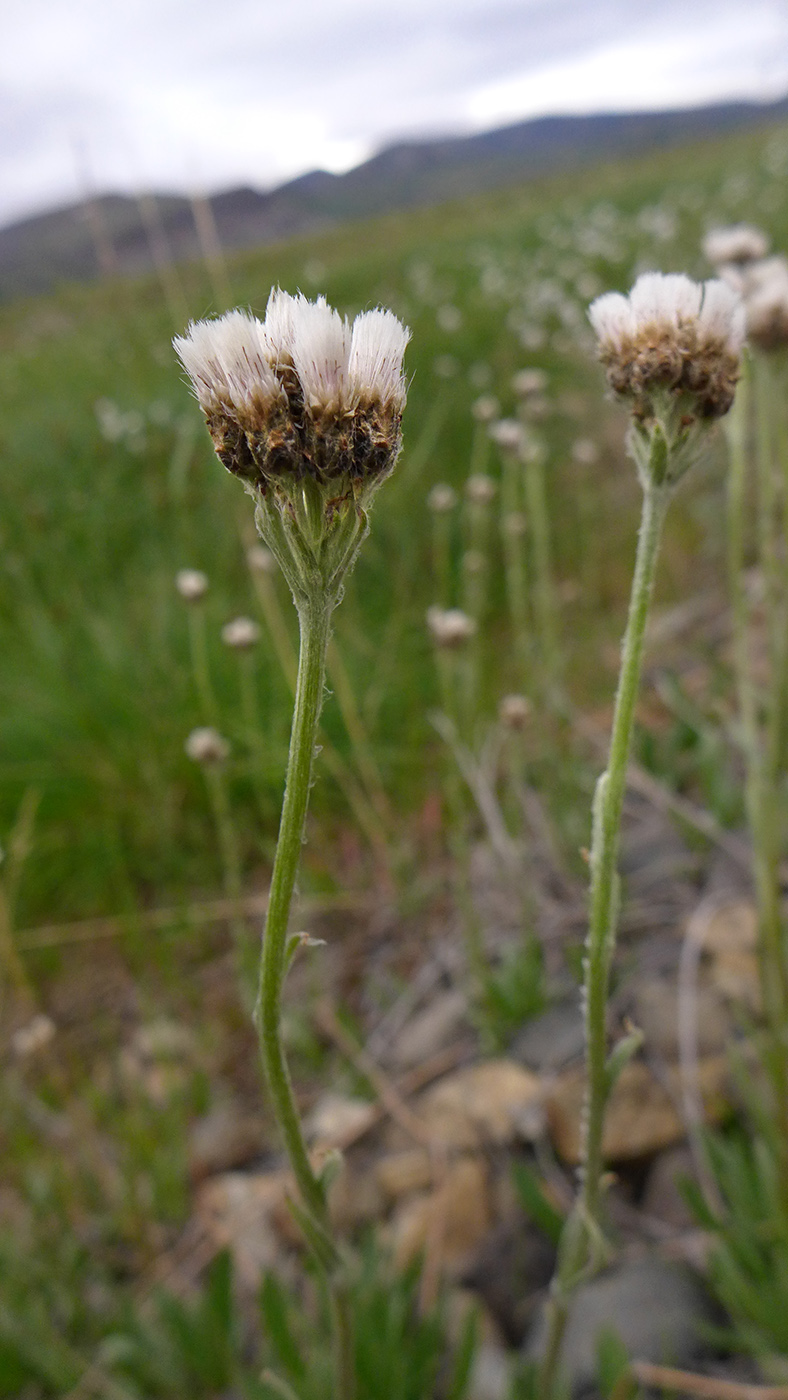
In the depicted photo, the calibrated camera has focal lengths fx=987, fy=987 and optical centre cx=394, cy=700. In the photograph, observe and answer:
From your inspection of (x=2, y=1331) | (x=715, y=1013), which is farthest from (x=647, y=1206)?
(x=2, y=1331)

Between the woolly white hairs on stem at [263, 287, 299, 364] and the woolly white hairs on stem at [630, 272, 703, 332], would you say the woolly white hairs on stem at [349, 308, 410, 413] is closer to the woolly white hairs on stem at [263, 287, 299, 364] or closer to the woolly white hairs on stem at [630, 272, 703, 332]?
the woolly white hairs on stem at [263, 287, 299, 364]

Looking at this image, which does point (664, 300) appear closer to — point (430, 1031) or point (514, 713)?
point (514, 713)

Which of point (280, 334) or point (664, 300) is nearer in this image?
point (280, 334)

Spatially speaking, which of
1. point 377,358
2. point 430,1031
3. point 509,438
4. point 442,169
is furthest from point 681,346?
point 442,169

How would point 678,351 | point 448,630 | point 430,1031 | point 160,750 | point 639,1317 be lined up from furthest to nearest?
point 160,750 < point 430,1031 < point 448,630 < point 639,1317 < point 678,351

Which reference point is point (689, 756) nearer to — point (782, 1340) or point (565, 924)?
point (565, 924)

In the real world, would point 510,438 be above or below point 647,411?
below

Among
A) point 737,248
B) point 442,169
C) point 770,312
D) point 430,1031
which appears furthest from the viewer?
point 442,169
